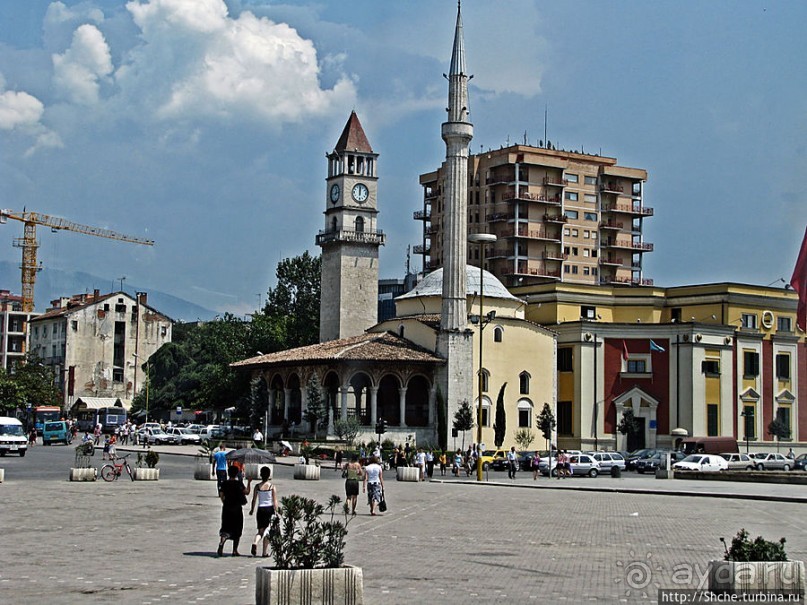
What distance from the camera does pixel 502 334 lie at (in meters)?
69.2

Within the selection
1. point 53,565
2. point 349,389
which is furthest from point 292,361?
point 53,565

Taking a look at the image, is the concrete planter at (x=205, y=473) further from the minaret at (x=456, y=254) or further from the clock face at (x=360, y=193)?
the clock face at (x=360, y=193)

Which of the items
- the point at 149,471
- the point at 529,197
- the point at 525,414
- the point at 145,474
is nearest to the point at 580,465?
the point at 525,414

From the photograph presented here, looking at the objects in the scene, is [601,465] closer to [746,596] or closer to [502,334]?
[502,334]

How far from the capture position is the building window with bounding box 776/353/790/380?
7400cm

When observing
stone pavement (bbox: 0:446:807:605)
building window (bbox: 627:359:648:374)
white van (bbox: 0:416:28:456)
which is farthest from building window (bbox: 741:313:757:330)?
white van (bbox: 0:416:28:456)

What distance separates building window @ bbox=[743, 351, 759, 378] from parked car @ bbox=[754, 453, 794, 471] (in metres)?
13.1

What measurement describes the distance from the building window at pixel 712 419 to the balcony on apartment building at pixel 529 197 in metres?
32.3

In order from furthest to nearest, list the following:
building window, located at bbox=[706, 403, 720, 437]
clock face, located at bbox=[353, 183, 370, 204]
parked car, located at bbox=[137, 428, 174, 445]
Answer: clock face, located at bbox=[353, 183, 370, 204], parked car, located at bbox=[137, 428, 174, 445], building window, located at bbox=[706, 403, 720, 437]

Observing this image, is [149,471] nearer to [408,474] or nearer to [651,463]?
[408,474]

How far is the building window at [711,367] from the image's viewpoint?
70062 millimetres

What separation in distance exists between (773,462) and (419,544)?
138 feet

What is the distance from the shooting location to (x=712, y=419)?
69.8m

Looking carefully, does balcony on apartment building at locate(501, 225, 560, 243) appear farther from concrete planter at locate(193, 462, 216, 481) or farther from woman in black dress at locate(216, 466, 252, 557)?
woman in black dress at locate(216, 466, 252, 557)
